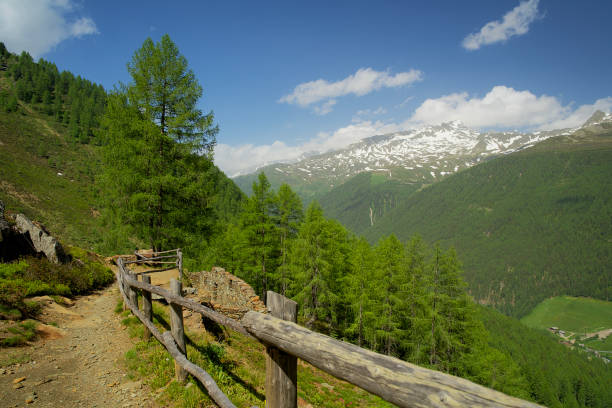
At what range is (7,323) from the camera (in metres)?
6.97

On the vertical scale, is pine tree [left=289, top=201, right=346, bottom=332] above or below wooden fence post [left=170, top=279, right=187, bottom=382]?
below

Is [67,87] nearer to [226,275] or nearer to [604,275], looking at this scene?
[226,275]

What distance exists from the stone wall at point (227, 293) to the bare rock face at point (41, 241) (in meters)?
6.36

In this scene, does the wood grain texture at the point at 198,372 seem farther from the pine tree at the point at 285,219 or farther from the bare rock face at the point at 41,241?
the pine tree at the point at 285,219

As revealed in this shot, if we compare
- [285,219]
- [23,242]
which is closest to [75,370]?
[23,242]

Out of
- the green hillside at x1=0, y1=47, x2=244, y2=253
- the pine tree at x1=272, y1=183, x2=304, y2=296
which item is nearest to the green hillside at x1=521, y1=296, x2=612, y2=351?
the green hillside at x1=0, y1=47, x2=244, y2=253

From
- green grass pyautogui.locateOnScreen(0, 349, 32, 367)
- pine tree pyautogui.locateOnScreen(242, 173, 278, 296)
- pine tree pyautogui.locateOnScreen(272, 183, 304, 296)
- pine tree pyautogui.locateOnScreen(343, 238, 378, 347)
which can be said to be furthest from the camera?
pine tree pyautogui.locateOnScreen(272, 183, 304, 296)

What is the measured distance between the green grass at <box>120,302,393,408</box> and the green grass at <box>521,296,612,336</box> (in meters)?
192

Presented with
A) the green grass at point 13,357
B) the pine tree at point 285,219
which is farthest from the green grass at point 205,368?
the pine tree at point 285,219

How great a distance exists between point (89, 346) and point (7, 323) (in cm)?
219

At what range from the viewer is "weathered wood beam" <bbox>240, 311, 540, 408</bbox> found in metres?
1.74

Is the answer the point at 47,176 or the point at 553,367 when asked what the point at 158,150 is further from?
the point at 553,367

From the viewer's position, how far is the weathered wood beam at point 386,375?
1.74 meters

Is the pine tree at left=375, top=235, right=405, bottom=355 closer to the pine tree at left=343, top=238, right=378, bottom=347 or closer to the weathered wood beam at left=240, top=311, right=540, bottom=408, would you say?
the pine tree at left=343, top=238, right=378, bottom=347
